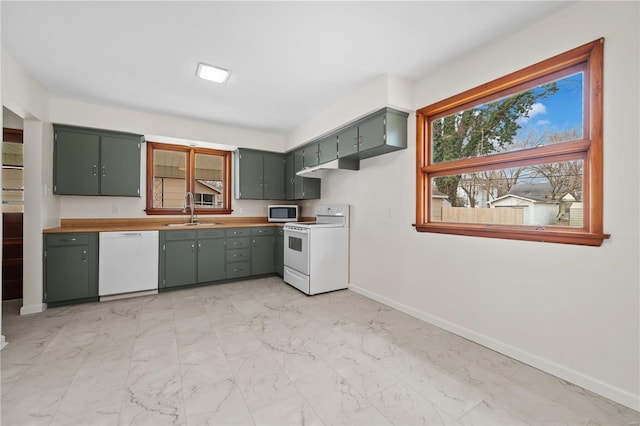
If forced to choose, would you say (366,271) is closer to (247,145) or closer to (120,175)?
(247,145)

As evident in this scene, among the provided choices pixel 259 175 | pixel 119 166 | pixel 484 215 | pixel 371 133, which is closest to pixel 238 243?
pixel 259 175

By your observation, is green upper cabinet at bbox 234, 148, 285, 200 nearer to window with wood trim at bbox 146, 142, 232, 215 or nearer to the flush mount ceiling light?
window with wood trim at bbox 146, 142, 232, 215

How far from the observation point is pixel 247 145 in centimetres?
490

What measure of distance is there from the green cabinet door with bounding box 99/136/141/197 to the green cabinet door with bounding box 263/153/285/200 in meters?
1.92

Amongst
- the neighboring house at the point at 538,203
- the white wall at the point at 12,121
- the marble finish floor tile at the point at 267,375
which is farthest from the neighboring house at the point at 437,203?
the white wall at the point at 12,121

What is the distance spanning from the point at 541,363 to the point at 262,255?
370cm

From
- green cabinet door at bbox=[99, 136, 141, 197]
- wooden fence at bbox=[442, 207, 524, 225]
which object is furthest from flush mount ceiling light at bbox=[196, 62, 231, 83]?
wooden fence at bbox=[442, 207, 524, 225]

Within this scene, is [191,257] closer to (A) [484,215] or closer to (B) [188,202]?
(B) [188,202]

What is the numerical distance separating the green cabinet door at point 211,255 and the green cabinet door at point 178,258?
0.27 ft

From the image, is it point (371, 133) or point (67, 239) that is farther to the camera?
point (67, 239)

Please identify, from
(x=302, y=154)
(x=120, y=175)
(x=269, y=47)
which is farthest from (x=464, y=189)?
(x=120, y=175)

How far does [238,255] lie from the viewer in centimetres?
445

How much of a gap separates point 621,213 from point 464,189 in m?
1.16

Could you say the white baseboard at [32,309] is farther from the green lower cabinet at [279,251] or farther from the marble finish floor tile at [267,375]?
the green lower cabinet at [279,251]
